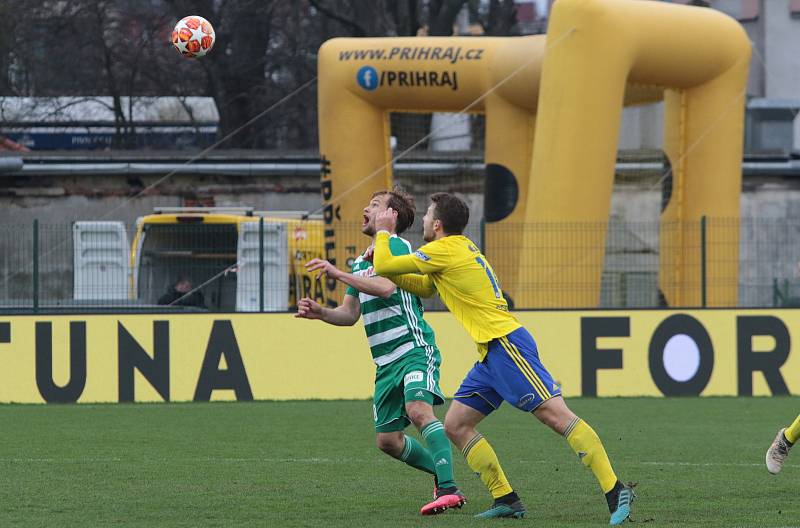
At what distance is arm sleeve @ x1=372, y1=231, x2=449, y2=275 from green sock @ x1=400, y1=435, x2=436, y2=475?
4.20ft

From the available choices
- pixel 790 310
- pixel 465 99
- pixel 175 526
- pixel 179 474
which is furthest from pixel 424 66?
pixel 175 526

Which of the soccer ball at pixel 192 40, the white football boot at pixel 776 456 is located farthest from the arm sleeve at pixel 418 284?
the soccer ball at pixel 192 40

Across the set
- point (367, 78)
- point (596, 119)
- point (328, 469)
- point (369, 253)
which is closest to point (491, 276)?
point (369, 253)

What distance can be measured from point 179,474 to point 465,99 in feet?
40.3

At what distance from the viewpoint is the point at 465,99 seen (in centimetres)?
2116

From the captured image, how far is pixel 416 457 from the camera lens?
8539mm

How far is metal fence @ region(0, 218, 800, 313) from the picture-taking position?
1800 centimetres

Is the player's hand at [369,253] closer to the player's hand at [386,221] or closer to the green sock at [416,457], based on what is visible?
the player's hand at [386,221]

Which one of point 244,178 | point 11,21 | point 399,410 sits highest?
point 11,21

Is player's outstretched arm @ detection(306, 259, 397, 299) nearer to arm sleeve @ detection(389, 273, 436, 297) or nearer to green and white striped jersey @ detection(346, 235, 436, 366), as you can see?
arm sleeve @ detection(389, 273, 436, 297)

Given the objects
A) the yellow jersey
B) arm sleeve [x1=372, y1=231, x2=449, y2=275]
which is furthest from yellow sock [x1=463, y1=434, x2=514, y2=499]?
arm sleeve [x1=372, y1=231, x2=449, y2=275]

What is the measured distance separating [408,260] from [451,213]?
0.41 m

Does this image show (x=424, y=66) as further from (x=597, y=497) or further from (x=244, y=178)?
(x=597, y=497)

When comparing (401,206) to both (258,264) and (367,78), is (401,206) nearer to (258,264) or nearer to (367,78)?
(258,264)
